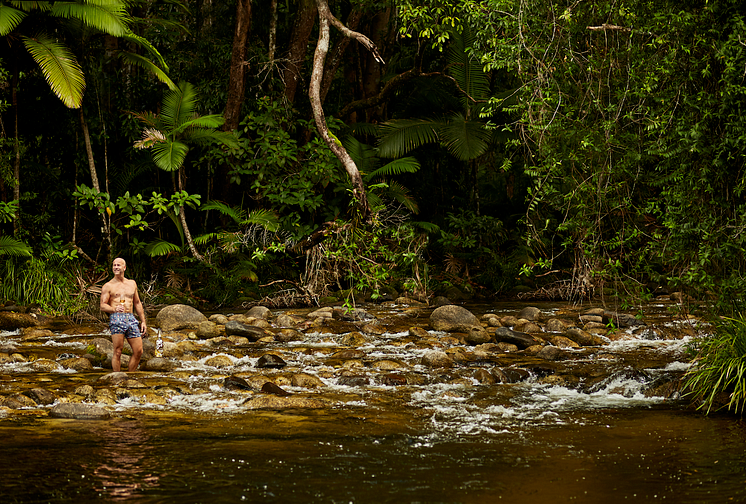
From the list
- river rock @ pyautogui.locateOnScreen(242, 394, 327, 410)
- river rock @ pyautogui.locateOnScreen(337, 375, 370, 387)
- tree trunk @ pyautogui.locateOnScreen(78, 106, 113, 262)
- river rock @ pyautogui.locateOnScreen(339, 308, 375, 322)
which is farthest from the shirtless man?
tree trunk @ pyautogui.locateOnScreen(78, 106, 113, 262)

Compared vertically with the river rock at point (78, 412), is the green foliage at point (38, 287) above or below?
above

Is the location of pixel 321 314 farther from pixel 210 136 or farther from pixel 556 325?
pixel 210 136

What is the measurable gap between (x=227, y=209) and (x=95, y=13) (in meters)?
4.38

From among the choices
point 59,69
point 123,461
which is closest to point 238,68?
point 59,69

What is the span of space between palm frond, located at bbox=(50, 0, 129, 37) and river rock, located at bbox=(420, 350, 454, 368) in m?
7.24

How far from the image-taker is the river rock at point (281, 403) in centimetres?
678

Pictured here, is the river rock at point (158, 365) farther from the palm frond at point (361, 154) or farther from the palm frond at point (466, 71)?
the palm frond at point (466, 71)

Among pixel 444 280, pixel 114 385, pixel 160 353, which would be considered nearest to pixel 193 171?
pixel 444 280

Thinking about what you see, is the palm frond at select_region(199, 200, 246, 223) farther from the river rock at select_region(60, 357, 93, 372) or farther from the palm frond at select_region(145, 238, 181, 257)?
the river rock at select_region(60, 357, 93, 372)

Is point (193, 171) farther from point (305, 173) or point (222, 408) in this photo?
point (222, 408)

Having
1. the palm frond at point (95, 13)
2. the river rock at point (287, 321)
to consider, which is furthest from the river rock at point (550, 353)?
the palm frond at point (95, 13)

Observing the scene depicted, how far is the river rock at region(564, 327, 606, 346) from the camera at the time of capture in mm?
10229

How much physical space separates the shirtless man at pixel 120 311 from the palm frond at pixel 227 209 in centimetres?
644

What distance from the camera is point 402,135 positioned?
16422mm
